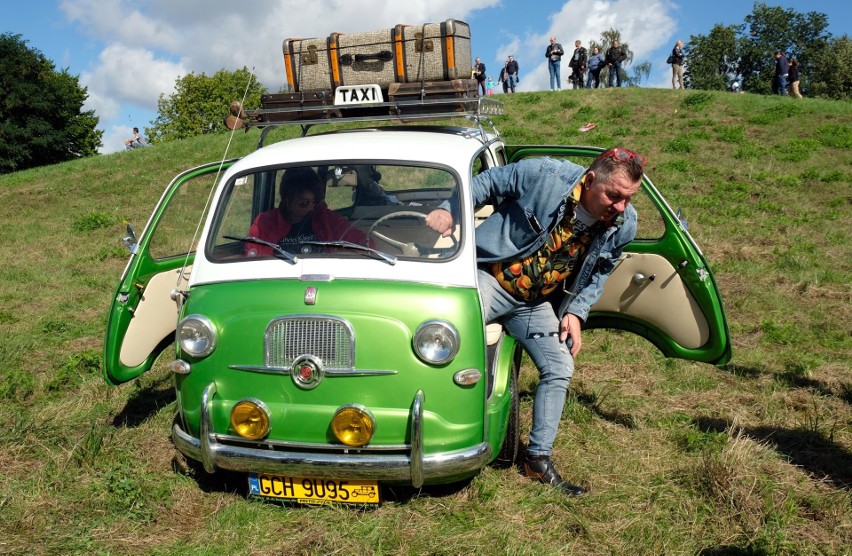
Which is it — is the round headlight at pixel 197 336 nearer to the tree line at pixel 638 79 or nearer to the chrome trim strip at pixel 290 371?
the chrome trim strip at pixel 290 371

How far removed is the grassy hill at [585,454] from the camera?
366 centimetres

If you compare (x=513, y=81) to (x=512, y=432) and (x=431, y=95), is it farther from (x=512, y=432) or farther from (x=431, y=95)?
(x=512, y=432)

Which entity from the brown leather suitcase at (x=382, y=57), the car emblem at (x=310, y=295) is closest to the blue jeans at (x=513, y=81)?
the brown leather suitcase at (x=382, y=57)

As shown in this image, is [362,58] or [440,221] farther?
[362,58]

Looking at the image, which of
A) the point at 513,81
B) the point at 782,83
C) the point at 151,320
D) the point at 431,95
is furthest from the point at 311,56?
the point at 782,83

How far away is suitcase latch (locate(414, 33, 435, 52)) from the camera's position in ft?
18.0

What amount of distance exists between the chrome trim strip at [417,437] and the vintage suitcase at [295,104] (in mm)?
2628

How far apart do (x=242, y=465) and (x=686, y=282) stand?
9.72 ft

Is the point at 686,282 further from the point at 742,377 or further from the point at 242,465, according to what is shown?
the point at 242,465

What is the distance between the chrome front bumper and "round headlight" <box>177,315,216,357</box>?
191 mm

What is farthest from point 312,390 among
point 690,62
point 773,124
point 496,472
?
point 690,62

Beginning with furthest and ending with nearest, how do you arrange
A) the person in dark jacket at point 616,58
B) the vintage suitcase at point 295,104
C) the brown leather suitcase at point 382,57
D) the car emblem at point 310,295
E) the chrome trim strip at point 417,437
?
the person in dark jacket at point 616,58 → the brown leather suitcase at point 382,57 → the vintage suitcase at point 295,104 → the car emblem at point 310,295 → the chrome trim strip at point 417,437

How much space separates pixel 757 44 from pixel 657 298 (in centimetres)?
7625

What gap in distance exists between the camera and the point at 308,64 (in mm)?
5789
